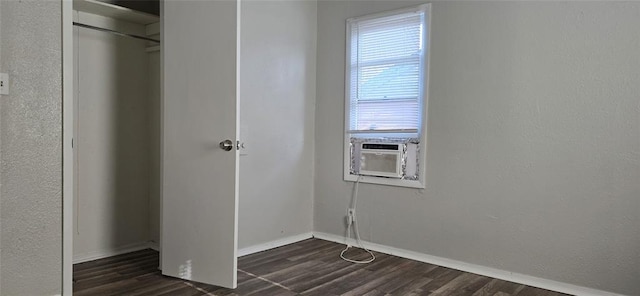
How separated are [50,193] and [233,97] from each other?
43.2 inches

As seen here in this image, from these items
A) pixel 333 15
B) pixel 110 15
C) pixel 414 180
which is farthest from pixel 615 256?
pixel 110 15

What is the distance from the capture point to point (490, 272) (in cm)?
322

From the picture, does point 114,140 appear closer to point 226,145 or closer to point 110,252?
point 110,252

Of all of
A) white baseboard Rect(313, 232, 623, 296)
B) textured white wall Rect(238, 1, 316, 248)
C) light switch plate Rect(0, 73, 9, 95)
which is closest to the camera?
light switch plate Rect(0, 73, 9, 95)

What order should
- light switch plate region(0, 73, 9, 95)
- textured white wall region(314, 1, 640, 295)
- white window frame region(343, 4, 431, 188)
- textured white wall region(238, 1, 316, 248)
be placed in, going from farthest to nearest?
textured white wall region(238, 1, 316, 248), white window frame region(343, 4, 431, 188), textured white wall region(314, 1, 640, 295), light switch plate region(0, 73, 9, 95)

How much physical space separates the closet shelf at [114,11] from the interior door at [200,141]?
1.24 ft

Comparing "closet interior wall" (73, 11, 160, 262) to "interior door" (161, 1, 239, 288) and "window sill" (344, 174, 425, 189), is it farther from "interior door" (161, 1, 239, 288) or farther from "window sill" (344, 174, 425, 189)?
"window sill" (344, 174, 425, 189)

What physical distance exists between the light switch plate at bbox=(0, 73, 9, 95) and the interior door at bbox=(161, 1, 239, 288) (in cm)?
100

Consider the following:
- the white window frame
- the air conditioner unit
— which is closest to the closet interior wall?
the white window frame

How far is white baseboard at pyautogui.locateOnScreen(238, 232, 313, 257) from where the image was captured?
3.64 metres

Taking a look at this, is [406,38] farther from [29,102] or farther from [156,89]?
[29,102]

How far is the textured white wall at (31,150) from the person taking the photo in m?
2.19

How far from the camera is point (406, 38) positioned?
3.62 metres

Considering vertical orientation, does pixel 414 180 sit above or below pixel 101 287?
above
